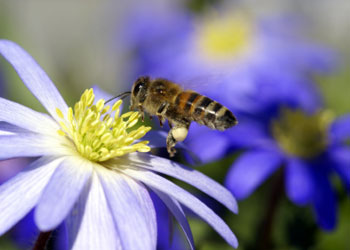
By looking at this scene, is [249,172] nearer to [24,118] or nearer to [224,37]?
[24,118]

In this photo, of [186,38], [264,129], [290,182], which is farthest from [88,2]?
[290,182]

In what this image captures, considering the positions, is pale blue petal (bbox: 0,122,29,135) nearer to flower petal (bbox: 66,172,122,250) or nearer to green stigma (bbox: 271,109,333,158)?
flower petal (bbox: 66,172,122,250)

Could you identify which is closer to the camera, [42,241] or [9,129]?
[42,241]

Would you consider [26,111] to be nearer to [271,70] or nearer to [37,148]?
[37,148]

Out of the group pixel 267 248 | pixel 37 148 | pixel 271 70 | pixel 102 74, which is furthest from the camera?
pixel 102 74

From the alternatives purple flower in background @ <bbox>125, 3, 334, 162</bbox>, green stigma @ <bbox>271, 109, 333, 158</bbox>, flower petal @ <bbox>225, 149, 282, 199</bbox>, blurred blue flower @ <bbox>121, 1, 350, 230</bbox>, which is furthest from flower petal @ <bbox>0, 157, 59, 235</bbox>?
purple flower in background @ <bbox>125, 3, 334, 162</bbox>

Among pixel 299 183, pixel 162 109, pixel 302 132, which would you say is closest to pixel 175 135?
pixel 162 109
